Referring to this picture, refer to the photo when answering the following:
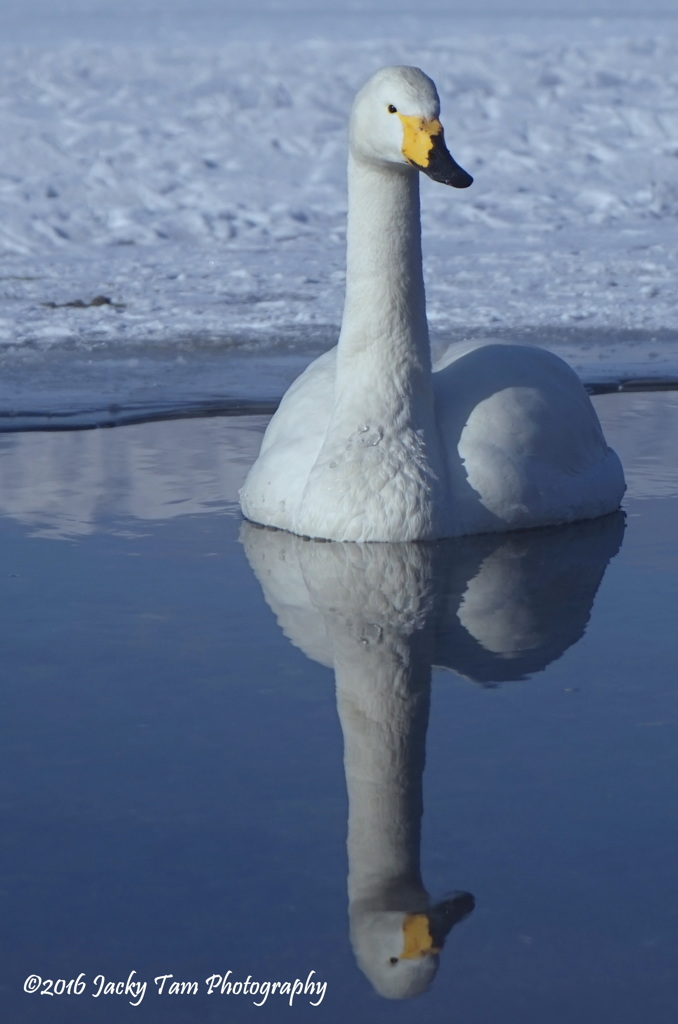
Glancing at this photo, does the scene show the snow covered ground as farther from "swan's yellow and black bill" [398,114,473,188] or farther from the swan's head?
"swan's yellow and black bill" [398,114,473,188]

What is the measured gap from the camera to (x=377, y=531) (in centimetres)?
566

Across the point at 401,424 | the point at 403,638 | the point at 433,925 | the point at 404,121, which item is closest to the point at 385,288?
the point at 401,424

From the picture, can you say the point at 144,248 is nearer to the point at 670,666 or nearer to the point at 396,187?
the point at 396,187

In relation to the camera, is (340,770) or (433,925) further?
(340,770)

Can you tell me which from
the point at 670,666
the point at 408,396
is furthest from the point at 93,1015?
the point at 408,396

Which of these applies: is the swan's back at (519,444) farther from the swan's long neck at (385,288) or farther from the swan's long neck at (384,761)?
the swan's long neck at (384,761)

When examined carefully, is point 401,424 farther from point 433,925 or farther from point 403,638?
point 433,925

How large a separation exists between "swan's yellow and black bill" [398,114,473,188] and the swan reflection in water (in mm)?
1298

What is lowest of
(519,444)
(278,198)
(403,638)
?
(403,638)

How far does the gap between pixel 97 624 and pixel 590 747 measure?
1.75 metres

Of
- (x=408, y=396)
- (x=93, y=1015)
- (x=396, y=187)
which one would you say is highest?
(x=396, y=187)

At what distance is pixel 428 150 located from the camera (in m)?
5.23

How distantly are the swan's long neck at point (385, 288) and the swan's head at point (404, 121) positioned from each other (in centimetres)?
21

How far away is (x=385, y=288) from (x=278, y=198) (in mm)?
10279
